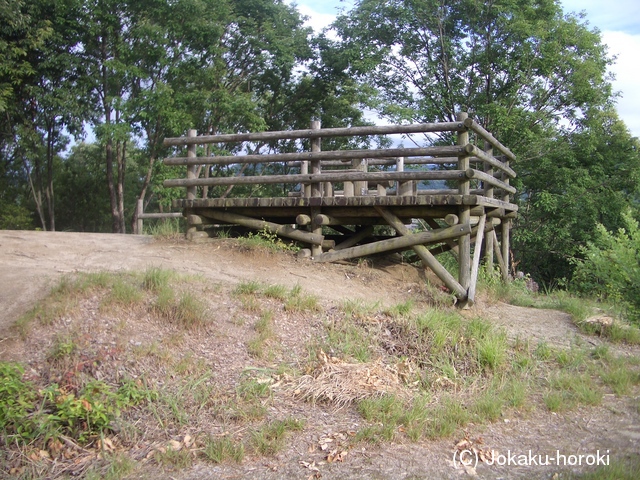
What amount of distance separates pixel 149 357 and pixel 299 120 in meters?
21.7

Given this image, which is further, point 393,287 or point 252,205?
point 252,205

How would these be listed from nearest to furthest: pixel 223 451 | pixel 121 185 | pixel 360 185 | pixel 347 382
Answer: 1. pixel 223 451
2. pixel 347 382
3. pixel 360 185
4. pixel 121 185

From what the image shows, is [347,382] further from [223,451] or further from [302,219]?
→ [302,219]

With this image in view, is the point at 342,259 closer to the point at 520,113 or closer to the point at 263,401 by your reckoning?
the point at 263,401

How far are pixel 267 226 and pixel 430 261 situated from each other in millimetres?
2893

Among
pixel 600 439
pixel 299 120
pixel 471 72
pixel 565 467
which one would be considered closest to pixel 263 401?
pixel 565 467

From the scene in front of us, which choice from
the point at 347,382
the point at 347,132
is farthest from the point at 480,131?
the point at 347,382

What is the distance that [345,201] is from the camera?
979 centimetres

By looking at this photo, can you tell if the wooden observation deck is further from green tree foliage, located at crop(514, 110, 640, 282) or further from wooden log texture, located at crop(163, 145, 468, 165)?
green tree foliage, located at crop(514, 110, 640, 282)

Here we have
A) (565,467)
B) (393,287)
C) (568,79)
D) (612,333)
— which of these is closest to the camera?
(565,467)

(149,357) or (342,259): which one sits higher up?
(342,259)

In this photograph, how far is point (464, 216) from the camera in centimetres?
918

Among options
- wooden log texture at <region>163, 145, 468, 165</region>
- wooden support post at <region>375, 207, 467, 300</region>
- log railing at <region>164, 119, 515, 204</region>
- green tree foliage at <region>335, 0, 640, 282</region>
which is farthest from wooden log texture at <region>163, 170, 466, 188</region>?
green tree foliage at <region>335, 0, 640, 282</region>

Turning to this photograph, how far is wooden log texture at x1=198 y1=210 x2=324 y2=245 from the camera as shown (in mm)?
10117
